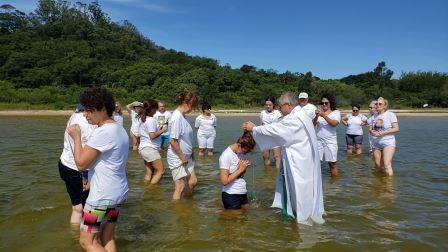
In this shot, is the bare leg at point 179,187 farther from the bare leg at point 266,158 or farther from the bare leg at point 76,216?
the bare leg at point 266,158

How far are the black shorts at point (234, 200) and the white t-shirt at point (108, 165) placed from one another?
2682mm

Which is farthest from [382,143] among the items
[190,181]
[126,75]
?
[126,75]

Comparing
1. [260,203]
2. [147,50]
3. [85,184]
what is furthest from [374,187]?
[147,50]

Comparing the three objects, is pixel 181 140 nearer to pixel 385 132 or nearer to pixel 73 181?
pixel 73 181

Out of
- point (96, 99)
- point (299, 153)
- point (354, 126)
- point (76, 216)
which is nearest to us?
point (96, 99)

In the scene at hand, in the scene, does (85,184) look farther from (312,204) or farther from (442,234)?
(442,234)

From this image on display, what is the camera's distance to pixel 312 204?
20.7ft

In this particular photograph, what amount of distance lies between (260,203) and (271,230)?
1.57 m

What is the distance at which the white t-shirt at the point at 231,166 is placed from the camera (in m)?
6.51

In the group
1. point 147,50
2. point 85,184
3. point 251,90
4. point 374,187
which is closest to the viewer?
point 85,184

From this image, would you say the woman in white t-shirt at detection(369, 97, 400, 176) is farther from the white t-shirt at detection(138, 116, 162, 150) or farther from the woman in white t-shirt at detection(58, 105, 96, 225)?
the woman in white t-shirt at detection(58, 105, 96, 225)

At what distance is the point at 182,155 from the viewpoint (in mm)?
7250

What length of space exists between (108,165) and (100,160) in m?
0.09

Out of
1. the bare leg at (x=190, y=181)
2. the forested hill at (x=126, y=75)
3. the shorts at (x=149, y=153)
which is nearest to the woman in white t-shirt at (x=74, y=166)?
the bare leg at (x=190, y=181)
